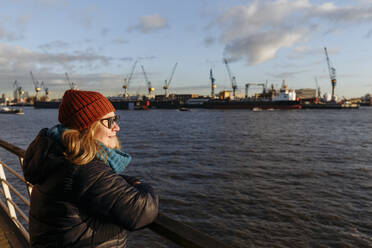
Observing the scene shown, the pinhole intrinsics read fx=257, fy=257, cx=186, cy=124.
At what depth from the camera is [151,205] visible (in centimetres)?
113

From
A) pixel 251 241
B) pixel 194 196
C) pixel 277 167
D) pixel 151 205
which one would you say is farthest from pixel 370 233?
pixel 151 205

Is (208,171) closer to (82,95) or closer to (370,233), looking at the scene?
(370,233)

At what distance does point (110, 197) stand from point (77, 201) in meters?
0.13

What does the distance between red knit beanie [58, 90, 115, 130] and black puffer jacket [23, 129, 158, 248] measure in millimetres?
136

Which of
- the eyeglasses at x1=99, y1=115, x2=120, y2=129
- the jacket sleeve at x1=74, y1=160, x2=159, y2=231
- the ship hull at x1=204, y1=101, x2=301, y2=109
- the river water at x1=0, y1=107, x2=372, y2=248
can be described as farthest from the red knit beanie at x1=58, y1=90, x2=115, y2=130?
the ship hull at x1=204, y1=101, x2=301, y2=109

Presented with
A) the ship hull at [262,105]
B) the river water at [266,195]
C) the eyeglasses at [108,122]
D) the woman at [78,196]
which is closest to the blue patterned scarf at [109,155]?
the woman at [78,196]

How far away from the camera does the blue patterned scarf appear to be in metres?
1.12

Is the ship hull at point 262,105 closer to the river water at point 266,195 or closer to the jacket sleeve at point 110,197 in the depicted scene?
the river water at point 266,195

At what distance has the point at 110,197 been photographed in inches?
40.8

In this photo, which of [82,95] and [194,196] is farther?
[194,196]

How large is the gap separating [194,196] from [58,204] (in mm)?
7414

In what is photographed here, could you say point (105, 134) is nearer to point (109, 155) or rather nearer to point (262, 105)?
point (109, 155)

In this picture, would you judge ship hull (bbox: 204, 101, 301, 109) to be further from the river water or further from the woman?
the woman

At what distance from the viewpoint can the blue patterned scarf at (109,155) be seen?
3.68 ft
